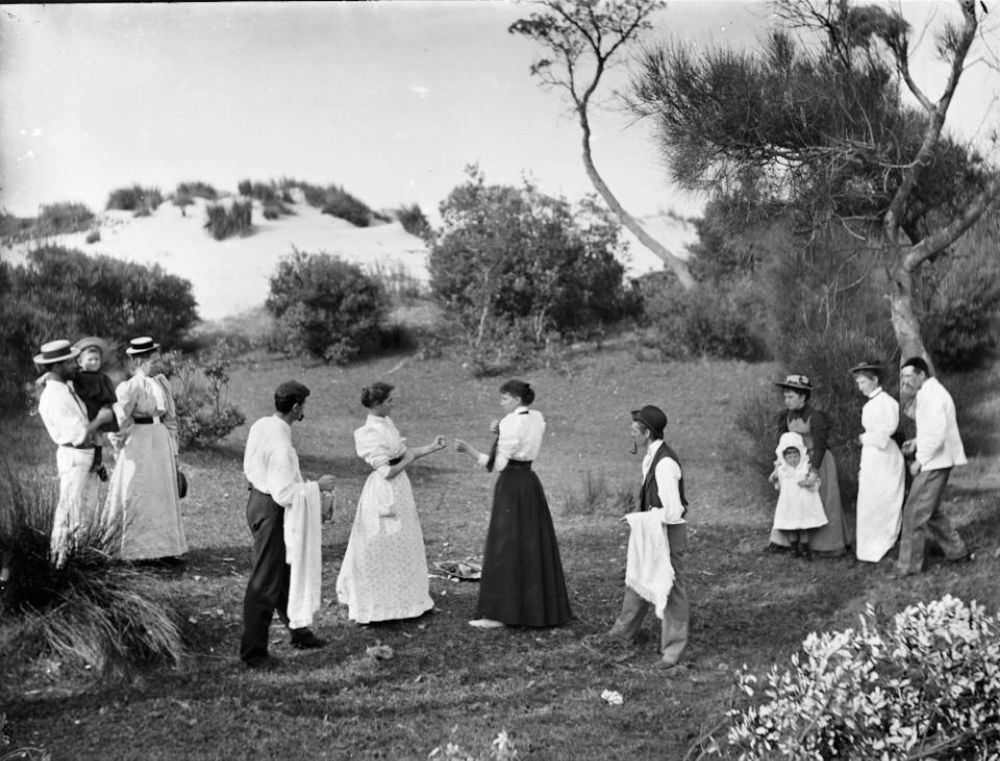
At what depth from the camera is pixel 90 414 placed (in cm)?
782

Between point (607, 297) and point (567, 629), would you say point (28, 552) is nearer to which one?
point (567, 629)

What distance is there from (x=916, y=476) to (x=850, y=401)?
2.10 metres

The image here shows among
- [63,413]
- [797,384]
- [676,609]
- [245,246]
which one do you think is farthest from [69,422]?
[245,246]

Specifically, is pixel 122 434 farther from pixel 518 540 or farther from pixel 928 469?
pixel 928 469

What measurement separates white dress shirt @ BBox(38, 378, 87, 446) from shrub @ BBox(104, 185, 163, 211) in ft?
35.1

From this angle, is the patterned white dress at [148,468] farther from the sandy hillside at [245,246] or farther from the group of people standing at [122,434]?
the sandy hillside at [245,246]

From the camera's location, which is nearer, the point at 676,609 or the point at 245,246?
the point at 676,609

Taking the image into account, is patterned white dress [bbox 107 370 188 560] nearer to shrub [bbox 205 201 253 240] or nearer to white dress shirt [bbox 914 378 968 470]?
white dress shirt [bbox 914 378 968 470]

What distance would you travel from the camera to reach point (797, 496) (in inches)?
356

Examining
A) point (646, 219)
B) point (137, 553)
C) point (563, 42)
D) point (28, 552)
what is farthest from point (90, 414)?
point (646, 219)

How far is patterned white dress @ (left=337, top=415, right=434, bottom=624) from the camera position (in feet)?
22.7

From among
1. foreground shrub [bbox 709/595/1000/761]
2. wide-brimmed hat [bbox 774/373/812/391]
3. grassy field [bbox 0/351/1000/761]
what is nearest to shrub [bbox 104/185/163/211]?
grassy field [bbox 0/351/1000/761]

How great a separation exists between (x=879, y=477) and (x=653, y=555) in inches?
133

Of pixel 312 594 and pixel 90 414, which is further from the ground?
pixel 90 414
